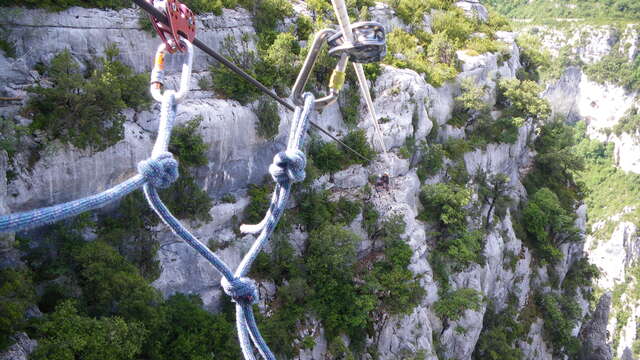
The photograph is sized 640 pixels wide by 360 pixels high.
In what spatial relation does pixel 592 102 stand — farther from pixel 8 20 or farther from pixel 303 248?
pixel 8 20

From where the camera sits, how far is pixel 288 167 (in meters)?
5.87

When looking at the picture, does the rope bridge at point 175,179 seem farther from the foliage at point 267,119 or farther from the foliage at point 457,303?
the foliage at point 457,303

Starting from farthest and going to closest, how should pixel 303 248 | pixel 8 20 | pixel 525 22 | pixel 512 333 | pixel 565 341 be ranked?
pixel 525 22 → pixel 565 341 → pixel 512 333 → pixel 303 248 → pixel 8 20

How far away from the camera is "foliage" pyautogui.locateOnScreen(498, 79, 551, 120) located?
123ft

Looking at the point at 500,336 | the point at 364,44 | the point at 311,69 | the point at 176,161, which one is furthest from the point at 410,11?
the point at 176,161

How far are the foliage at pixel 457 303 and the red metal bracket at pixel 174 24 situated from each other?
2583 centimetres

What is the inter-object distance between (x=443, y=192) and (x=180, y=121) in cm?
1763

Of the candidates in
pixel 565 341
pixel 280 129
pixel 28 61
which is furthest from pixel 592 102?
pixel 28 61

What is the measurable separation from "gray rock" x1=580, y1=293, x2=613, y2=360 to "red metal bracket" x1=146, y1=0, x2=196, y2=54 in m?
49.5

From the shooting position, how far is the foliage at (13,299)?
1317cm

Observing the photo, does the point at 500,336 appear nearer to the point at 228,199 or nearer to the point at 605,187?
the point at 228,199

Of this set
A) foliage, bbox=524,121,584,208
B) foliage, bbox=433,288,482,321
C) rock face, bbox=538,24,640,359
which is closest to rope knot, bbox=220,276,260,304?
foliage, bbox=433,288,482,321

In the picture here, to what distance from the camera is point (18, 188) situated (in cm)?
1645

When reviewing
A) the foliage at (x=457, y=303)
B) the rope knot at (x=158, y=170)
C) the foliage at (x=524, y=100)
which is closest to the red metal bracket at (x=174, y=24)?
the rope knot at (x=158, y=170)
